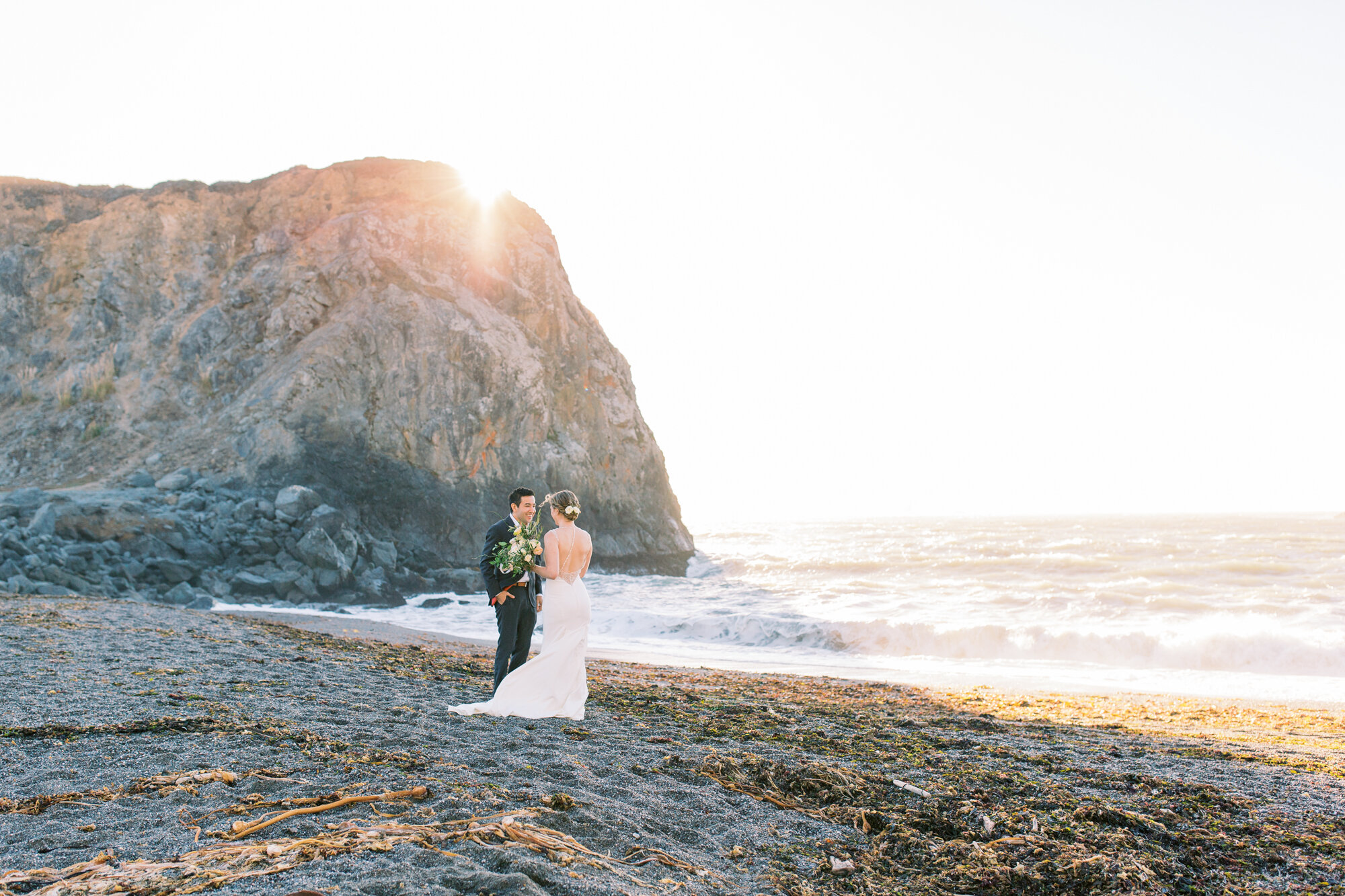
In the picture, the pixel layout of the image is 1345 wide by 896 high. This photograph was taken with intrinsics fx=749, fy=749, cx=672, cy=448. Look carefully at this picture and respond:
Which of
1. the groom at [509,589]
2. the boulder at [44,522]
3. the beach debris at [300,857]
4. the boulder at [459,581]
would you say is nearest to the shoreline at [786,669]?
the boulder at [44,522]

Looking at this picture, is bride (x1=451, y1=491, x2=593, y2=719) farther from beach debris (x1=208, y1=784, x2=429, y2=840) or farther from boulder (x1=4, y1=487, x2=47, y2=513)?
boulder (x1=4, y1=487, x2=47, y2=513)

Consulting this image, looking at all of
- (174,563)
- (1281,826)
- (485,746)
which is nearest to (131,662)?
(485,746)

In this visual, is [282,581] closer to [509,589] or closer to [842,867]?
[509,589]

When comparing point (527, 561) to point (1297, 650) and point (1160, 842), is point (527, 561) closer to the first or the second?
point (1160, 842)

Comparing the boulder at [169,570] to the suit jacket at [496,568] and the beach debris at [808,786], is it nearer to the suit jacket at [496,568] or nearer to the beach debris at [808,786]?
the suit jacket at [496,568]

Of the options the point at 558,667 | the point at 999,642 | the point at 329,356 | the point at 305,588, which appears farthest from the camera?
the point at 329,356

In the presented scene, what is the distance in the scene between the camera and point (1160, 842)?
3680mm

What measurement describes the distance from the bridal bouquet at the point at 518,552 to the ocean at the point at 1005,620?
284 inches

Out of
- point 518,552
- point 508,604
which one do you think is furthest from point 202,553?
point 518,552

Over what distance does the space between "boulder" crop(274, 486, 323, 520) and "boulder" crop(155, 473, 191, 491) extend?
292cm

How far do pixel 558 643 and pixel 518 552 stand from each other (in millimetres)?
858

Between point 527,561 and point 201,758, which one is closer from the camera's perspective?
point 201,758

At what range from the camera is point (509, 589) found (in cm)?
677

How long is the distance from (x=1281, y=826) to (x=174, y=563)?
20101mm
